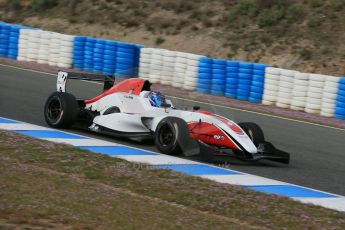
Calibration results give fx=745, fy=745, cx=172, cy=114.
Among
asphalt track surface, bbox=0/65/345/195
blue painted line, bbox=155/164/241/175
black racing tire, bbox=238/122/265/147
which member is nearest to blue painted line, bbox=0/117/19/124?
asphalt track surface, bbox=0/65/345/195

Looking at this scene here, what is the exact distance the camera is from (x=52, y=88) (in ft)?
54.4

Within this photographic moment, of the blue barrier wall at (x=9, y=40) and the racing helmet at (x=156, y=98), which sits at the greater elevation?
the blue barrier wall at (x=9, y=40)

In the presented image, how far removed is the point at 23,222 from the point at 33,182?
4.77 ft

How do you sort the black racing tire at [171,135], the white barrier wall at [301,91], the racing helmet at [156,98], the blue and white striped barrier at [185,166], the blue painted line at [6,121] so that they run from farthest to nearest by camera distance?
1. the white barrier wall at [301,91]
2. the blue painted line at [6,121]
3. the racing helmet at [156,98]
4. the black racing tire at [171,135]
5. the blue and white striped barrier at [185,166]

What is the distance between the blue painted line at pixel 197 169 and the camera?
887 cm

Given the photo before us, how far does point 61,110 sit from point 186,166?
106 inches

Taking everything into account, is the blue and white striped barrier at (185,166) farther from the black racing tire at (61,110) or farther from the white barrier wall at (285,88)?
the white barrier wall at (285,88)

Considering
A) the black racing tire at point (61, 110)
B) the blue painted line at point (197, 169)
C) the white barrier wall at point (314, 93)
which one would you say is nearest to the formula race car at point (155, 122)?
the black racing tire at point (61, 110)

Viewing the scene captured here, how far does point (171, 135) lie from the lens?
9.82m

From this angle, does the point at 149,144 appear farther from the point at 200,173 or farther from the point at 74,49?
the point at 74,49

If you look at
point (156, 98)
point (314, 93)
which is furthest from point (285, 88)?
point (156, 98)

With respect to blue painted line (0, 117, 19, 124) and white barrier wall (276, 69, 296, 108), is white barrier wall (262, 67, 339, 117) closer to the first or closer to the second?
white barrier wall (276, 69, 296, 108)

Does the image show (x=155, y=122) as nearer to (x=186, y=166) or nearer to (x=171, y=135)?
(x=171, y=135)

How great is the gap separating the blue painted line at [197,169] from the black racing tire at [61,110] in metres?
2.48
